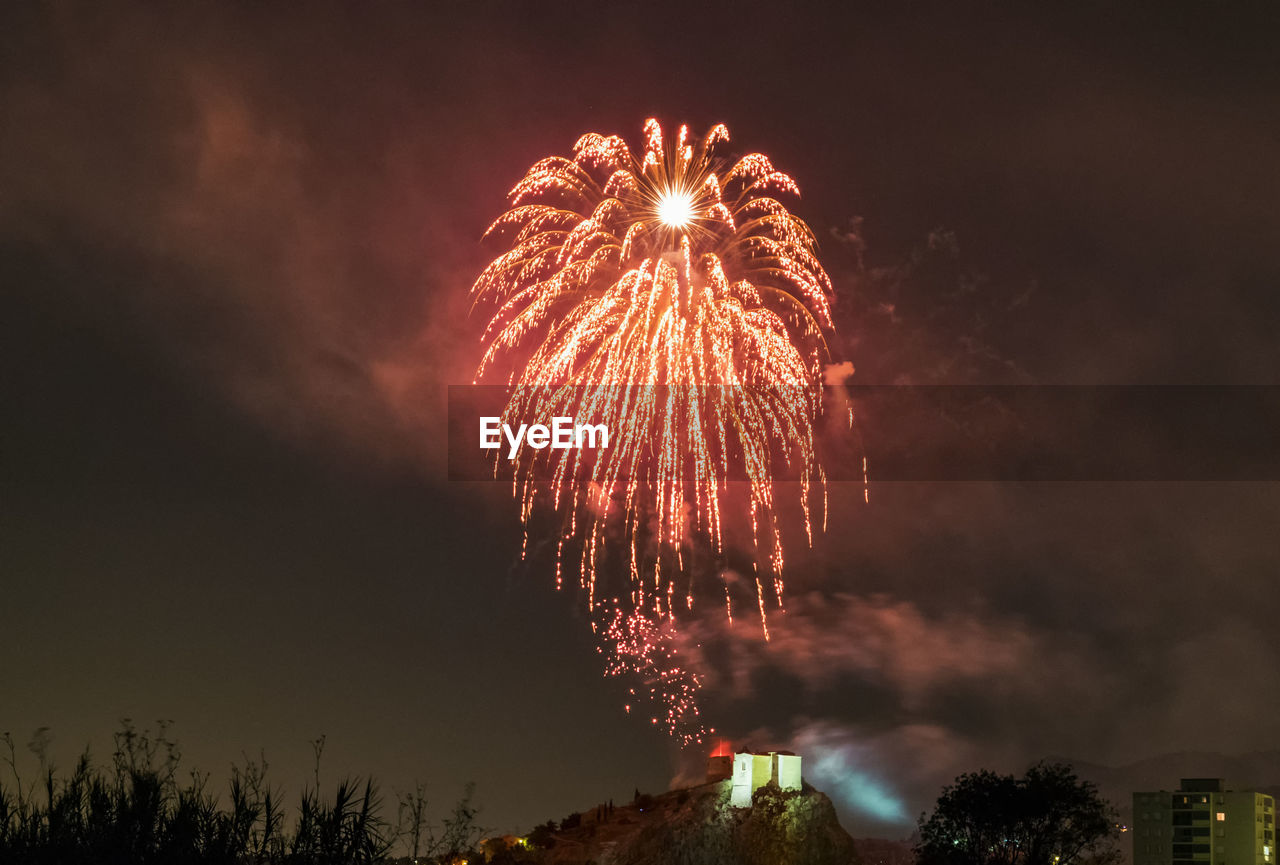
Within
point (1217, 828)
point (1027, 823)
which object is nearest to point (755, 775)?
point (1027, 823)

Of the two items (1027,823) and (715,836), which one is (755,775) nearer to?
(715,836)

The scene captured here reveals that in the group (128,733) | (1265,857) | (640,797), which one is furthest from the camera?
(1265,857)

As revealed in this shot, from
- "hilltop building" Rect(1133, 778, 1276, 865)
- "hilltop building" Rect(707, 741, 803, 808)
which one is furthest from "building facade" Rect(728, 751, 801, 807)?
"hilltop building" Rect(1133, 778, 1276, 865)

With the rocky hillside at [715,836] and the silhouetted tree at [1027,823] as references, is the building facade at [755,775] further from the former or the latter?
the silhouetted tree at [1027,823]

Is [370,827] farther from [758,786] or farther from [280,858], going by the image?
[758,786]

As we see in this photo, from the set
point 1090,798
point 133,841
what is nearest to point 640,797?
point 1090,798

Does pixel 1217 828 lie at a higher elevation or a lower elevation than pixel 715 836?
lower
